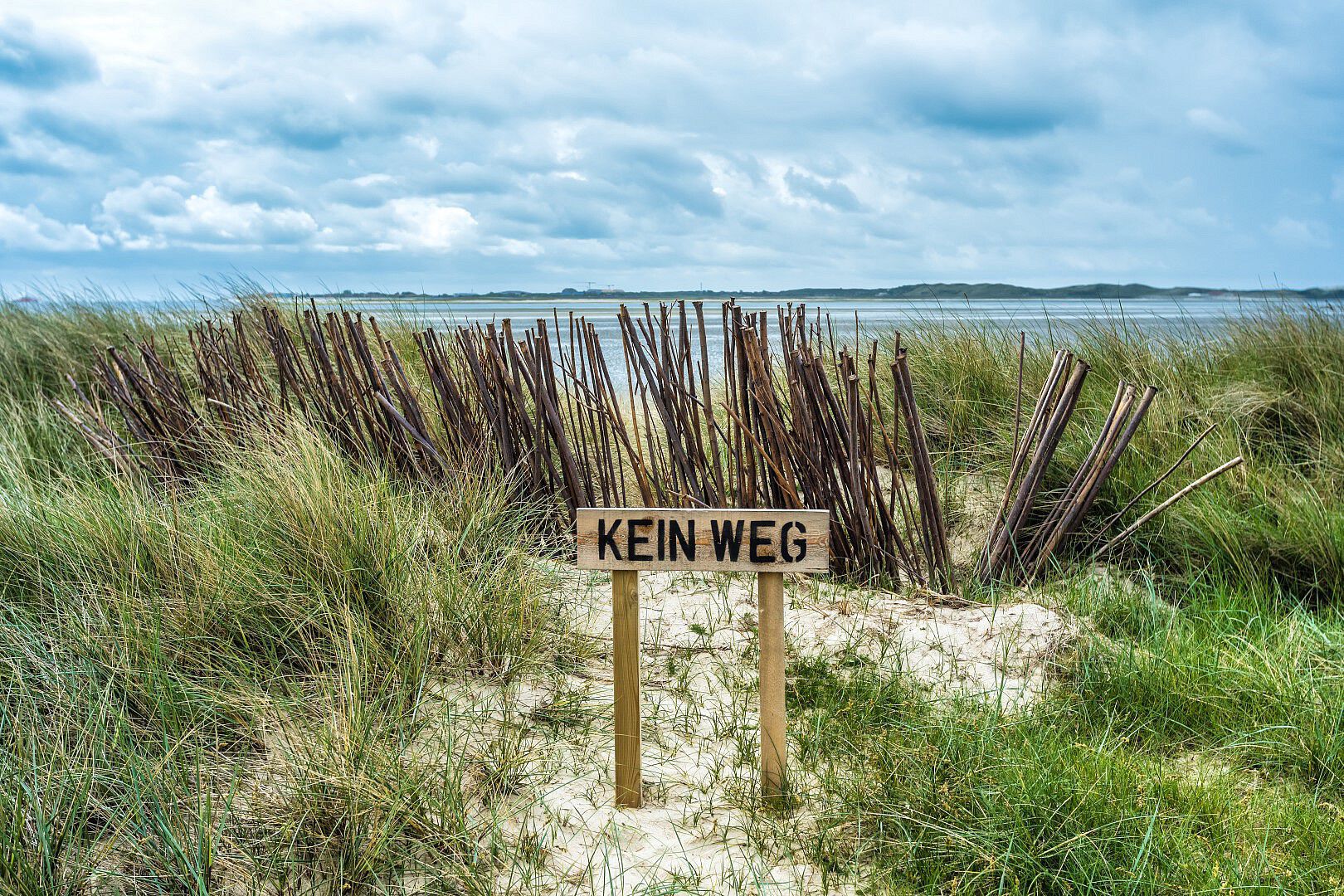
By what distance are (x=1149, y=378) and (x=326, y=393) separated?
12.8 feet

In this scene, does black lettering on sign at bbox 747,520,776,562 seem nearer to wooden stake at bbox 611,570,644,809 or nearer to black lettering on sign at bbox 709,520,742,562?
black lettering on sign at bbox 709,520,742,562

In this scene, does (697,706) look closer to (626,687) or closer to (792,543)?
(626,687)

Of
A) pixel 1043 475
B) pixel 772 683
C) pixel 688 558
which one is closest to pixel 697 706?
pixel 772 683

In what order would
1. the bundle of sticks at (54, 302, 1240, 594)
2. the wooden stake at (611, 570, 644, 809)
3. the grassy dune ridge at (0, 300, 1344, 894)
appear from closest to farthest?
the grassy dune ridge at (0, 300, 1344, 894), the wooden stake at (611, 570, 644, 809), the bundle of sticks at (54, 302, 1240, 594)

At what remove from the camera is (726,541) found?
6.02 ft

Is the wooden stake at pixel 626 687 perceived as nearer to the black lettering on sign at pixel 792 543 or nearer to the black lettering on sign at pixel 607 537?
the black lettering on sign at pixel 607 537

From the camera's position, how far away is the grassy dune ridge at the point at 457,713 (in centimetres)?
159

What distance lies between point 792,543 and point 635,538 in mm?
315

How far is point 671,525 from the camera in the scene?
1821 millimetres

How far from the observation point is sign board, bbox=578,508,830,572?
1821mm

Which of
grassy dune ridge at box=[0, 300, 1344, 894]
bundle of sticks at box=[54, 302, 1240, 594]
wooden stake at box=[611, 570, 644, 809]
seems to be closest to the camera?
grassy dune ridge at box=[0, 300, 1344, 894]

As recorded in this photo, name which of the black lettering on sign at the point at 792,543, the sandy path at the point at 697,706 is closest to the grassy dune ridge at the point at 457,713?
the sandy path at the point at 697,706

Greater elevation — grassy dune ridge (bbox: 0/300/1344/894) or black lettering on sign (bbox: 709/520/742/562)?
black lettering on sign (bbox: 709/520/742/562)

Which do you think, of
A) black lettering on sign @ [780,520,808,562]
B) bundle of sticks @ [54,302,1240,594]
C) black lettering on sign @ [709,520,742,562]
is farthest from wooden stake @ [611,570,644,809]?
bundle of sticks @ [54,302,1240,594]
